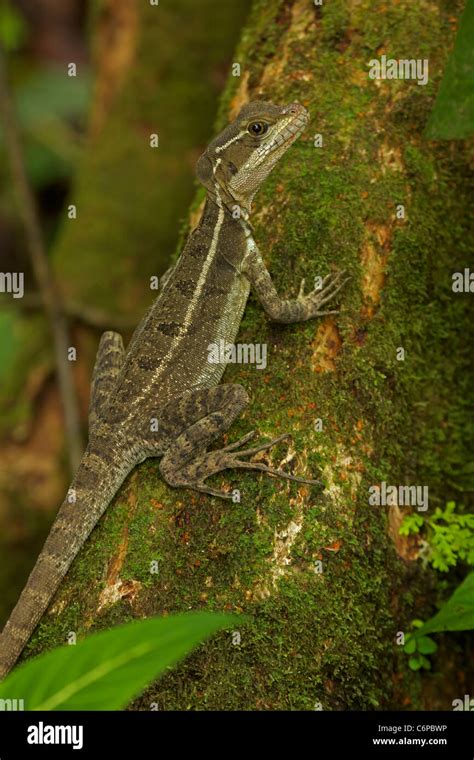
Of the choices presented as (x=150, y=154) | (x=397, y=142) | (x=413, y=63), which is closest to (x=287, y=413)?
(x=397, y=142)

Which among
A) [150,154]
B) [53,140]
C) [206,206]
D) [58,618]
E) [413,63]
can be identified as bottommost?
[58,618]

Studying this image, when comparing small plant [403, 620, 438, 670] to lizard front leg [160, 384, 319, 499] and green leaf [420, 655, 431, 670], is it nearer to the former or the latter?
green leaf [420, 655, 431, 670]

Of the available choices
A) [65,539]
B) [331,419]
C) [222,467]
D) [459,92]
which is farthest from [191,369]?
[459,92]

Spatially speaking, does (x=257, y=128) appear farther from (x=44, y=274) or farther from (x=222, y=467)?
(x=44, y=274)

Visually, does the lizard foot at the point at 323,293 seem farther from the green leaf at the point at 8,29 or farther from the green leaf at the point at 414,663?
the green leaf at the point at 8,29
